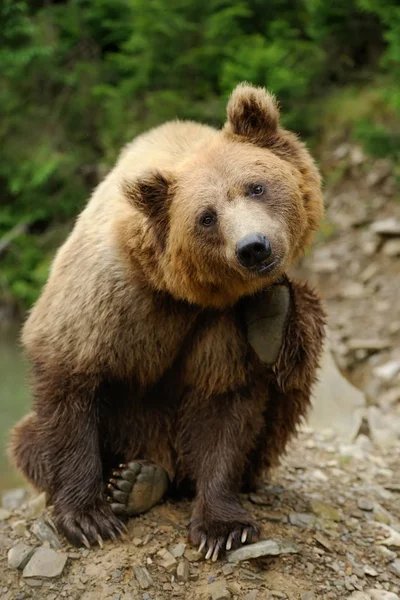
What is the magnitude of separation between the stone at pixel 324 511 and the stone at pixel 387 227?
5878 millimetres

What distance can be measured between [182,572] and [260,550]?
0.40m

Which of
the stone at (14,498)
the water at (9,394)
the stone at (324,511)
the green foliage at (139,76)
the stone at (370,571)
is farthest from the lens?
the green foliage at (139,76)

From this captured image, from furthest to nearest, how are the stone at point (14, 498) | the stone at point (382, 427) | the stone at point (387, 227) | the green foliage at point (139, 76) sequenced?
the green foliage at point (139, 76), the stone at point (387, 227), the stone at point (14, 498), the stone at point (382, 427)

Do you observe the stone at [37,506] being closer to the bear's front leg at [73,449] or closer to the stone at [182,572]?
the bear's front leg at [73,449]

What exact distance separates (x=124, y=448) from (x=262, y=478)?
103cm

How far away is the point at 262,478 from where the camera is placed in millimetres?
4516

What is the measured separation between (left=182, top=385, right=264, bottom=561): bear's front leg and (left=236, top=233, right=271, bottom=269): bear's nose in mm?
973

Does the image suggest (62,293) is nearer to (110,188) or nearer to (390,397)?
(110,188)

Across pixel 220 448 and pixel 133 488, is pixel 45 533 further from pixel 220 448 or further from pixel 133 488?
pixel 220 448

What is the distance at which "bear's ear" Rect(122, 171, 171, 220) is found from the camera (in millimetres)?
3441

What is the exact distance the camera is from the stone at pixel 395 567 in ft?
11.8

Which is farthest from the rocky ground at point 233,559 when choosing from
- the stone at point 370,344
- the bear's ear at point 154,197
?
the stone at point 370,344

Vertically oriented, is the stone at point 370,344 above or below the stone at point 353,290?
below

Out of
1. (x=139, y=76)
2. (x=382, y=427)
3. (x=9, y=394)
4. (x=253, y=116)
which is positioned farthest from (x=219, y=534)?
(x=139, y=76)
